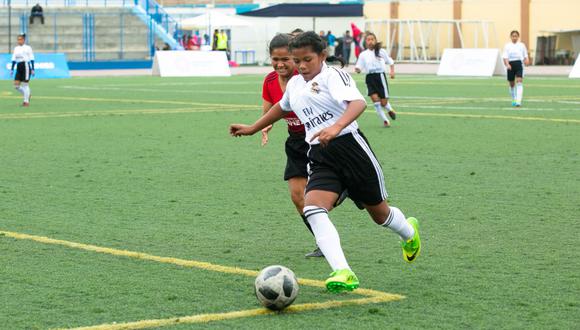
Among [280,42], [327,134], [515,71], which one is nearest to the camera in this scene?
[327,134]

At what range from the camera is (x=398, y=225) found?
7652 mm

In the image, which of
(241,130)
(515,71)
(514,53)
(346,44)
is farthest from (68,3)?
(241,130)

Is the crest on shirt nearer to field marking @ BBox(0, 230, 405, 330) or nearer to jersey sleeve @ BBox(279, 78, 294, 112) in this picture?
jersey sleeve @ BBox(279, 78, 294, 112)

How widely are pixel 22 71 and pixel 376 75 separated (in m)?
11.4

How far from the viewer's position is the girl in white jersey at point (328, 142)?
7.09 m

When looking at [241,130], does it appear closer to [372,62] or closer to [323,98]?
[323,98]

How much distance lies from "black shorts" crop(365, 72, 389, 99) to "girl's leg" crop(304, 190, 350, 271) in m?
14.3

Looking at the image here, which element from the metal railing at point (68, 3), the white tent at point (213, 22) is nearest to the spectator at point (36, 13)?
the metal railing at point (68, 3)

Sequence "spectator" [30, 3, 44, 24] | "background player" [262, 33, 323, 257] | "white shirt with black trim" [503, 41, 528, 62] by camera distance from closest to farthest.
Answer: "background player" [262, 33, 323, 257], "white shirt with black trim" [503, 41, 528, 62], "spectator" [30, 3, 44, 24]

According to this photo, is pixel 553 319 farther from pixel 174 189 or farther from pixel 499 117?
pixel 499 117

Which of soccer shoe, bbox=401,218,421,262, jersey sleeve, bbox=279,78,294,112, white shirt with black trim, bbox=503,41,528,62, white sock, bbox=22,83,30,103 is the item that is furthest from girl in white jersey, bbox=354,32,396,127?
jersey sleeve, bbox=279,78,294,112

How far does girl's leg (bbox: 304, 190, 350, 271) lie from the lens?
695 cm

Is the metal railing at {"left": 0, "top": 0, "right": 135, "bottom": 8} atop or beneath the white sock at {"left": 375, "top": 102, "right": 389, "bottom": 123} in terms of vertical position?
atop

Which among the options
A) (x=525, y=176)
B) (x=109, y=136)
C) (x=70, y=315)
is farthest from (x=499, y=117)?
(x=70, y=315)
